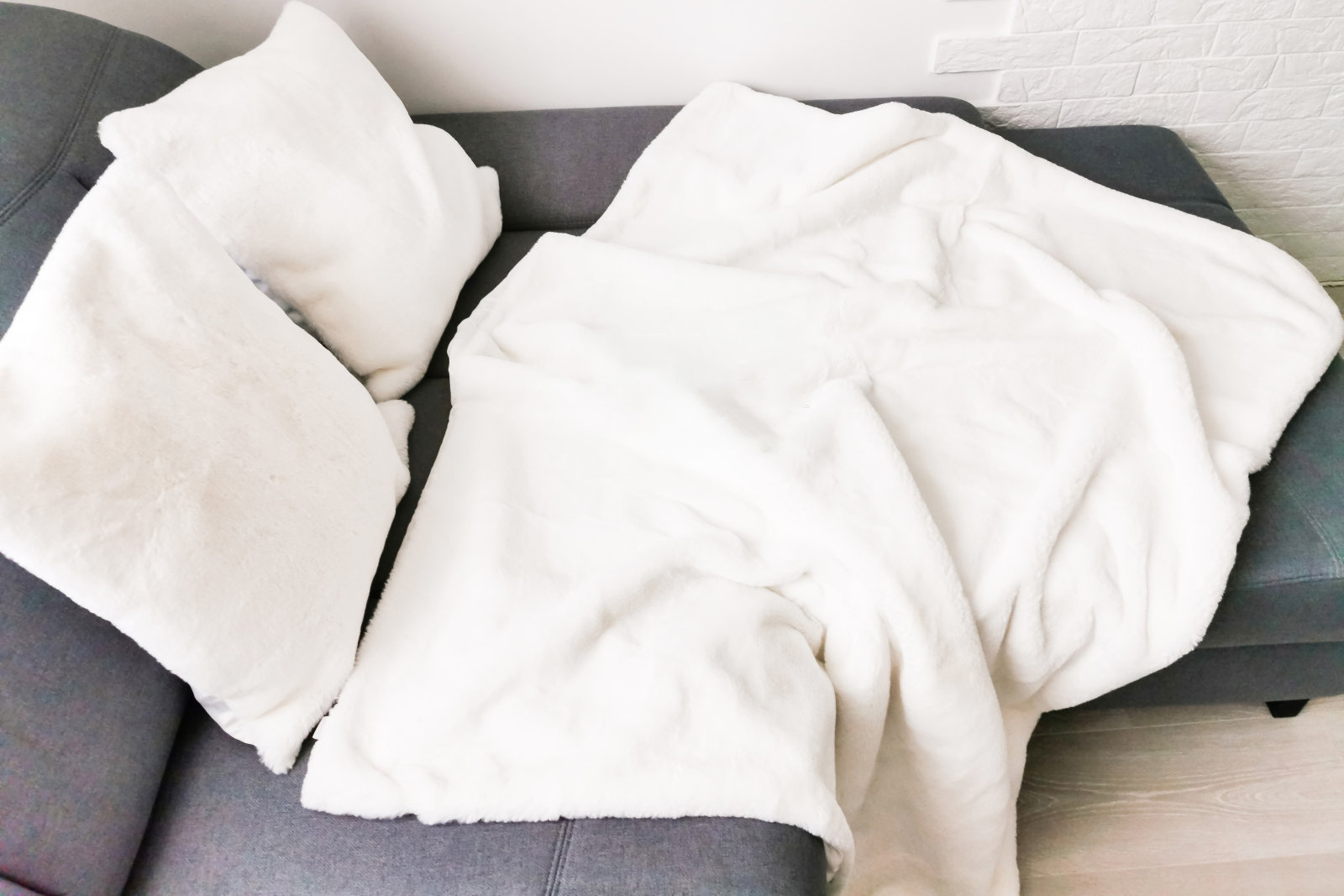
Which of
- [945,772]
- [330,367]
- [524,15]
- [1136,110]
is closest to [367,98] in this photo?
[524,15]

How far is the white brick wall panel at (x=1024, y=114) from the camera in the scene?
1588 mm

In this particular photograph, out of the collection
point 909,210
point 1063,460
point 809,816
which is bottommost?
point 809,816

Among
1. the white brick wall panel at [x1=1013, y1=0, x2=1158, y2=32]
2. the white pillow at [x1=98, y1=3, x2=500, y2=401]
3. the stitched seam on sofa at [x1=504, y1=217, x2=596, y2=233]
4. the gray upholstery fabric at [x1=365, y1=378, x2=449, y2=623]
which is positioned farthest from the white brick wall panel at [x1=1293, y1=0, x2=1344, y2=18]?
the gray upholstery fabric at [x1=365, y1=378, x2=449, y2=623]

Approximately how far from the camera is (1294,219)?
5.82 feet

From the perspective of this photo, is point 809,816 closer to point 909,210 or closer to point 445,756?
point 445,756

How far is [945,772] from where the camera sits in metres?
0.94

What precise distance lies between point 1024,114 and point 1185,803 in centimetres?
118

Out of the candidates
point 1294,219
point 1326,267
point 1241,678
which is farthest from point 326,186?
point 1326,267

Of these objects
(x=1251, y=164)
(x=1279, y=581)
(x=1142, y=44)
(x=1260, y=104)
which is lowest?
(x=1279, y=581)

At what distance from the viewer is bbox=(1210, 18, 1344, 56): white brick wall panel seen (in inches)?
59.0

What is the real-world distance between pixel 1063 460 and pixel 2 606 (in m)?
1.06

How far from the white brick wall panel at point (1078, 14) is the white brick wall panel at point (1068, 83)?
0.07 metres

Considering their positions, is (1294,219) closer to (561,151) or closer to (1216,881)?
(1216,881)

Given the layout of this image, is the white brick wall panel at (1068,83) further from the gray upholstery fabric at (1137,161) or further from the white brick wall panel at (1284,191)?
the white brick wall panel at (1284,191)
